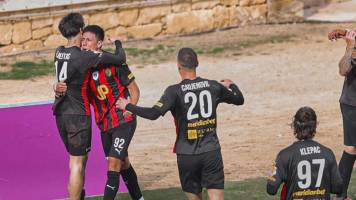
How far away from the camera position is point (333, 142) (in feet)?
53.9

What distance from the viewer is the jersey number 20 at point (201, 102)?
35.9ft

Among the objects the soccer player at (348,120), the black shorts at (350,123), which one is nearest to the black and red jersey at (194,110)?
the soccer player at (348,120)

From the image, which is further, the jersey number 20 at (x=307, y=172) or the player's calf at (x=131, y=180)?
the player's calf at (x=131, y=180)

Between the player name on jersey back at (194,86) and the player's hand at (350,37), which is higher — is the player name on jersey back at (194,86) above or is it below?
below

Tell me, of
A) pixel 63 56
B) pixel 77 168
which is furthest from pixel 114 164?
pixel 63 56

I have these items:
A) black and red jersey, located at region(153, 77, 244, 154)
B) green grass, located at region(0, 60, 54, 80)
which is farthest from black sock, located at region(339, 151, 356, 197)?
green grass, located at region(0, 60, 54, 80)

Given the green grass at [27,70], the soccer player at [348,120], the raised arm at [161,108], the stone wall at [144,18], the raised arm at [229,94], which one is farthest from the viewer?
the stone wall at [144,18]

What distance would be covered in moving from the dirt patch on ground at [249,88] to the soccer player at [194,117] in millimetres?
3212

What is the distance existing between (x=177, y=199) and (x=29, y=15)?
32.8 ft

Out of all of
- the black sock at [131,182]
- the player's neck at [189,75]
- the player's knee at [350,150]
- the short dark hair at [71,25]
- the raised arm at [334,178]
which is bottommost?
the black sock at [131,182]

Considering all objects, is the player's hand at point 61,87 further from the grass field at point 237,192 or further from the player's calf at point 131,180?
the grass field at point 237,192

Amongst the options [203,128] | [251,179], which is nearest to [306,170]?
[203,128]

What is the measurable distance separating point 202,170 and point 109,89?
68.8 inches

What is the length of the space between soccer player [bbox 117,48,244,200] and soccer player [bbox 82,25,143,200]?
112 centimetres
